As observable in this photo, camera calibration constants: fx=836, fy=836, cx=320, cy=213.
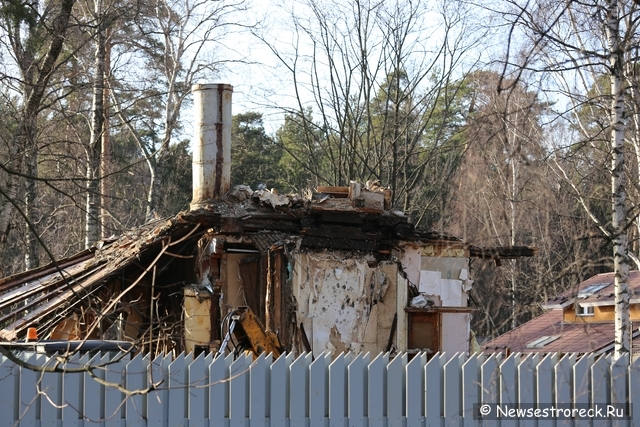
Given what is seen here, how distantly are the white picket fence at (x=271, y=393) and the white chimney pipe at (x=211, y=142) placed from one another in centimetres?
571

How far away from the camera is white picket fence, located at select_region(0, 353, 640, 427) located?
302 inches

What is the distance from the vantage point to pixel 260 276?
12508mm

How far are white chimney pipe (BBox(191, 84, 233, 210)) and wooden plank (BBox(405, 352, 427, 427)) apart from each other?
6.17m

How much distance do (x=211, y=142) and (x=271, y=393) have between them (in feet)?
22.0

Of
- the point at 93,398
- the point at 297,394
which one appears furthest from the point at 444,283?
the point at 93,398

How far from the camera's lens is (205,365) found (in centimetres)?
771

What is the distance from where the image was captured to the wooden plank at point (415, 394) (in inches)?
309

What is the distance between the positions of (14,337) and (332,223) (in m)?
4.82

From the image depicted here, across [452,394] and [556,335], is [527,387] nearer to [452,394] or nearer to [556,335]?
[452,394]

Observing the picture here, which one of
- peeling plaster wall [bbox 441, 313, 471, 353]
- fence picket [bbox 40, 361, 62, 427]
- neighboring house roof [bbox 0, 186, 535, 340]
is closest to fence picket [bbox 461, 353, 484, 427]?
fence picket [bbox 40, 361, 62, 427]

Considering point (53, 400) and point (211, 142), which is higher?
point (211, 142)

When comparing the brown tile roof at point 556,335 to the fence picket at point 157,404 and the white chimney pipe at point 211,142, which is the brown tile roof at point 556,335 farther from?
the fence picket at point 157,404

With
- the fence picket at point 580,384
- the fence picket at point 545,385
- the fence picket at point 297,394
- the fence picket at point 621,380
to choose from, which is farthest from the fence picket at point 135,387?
the fence picket at point 621,380

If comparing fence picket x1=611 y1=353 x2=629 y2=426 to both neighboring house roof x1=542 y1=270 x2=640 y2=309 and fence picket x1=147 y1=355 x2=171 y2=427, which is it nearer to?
fence picket x1=147 y1=355 x2=171 y2=427
